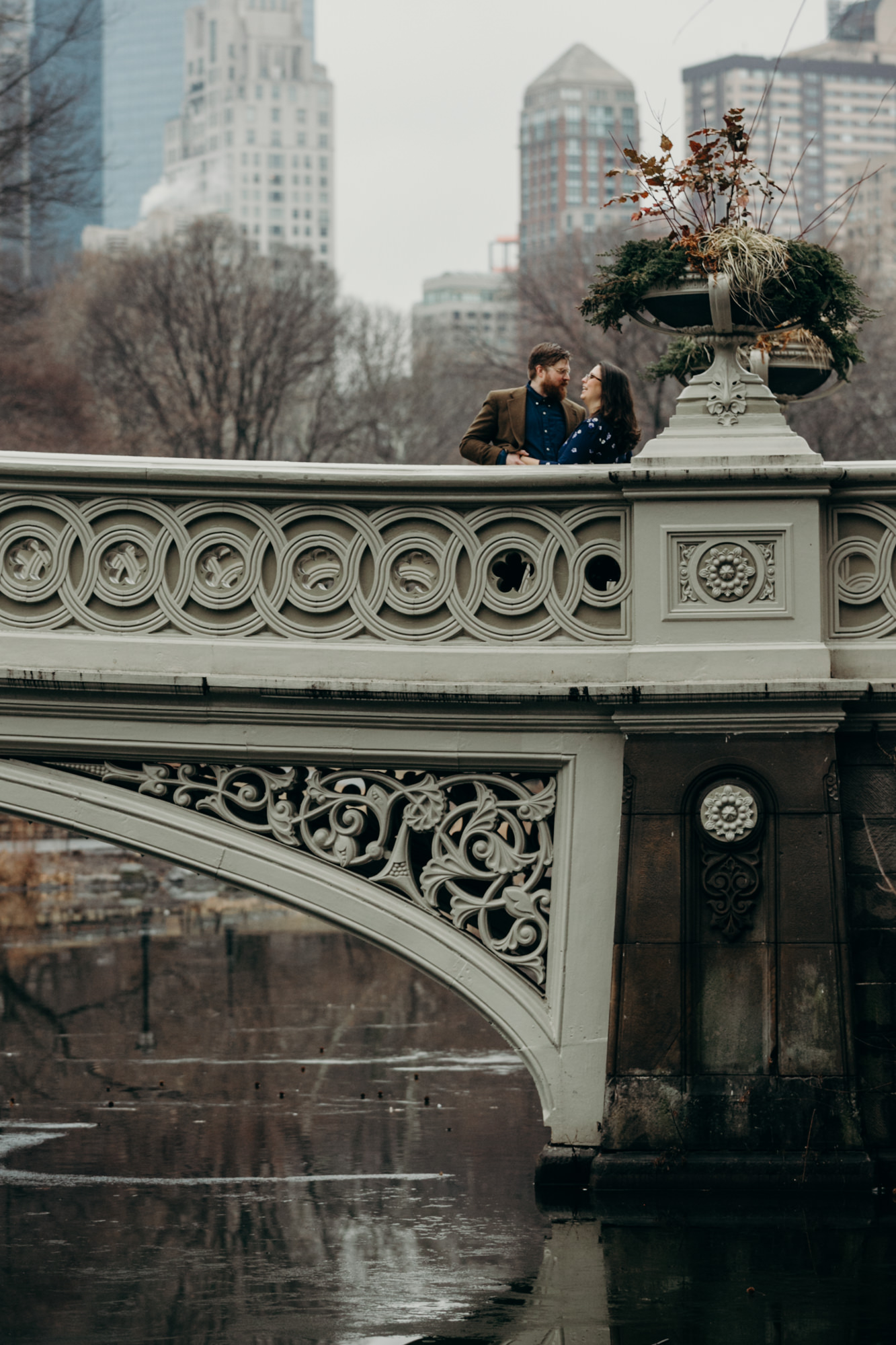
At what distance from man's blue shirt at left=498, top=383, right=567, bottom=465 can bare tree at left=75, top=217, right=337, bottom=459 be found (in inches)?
1340

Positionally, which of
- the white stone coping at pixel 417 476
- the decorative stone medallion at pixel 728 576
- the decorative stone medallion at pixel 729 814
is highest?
the white stone coping at pixel 417 476

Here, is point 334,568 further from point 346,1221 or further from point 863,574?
point 346,1221

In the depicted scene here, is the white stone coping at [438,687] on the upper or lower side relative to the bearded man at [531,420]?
lower

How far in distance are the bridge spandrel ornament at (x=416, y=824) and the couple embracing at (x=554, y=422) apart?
1.41m

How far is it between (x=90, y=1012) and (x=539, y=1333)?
7.34m

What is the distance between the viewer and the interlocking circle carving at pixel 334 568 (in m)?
7.74

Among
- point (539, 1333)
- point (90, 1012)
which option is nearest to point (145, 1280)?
point (539, 1333)

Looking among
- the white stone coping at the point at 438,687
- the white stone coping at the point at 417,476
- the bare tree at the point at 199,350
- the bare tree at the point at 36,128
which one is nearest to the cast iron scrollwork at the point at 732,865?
the white stone coping at the point at 438,687

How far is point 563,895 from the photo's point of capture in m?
7.75

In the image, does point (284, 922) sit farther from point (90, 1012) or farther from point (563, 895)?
point (563, 895)

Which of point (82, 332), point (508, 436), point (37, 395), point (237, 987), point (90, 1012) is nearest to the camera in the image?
point (508, 436)

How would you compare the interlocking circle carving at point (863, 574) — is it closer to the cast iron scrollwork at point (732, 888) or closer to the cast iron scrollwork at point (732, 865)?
the cast iron scrollwork at point (732, 865)

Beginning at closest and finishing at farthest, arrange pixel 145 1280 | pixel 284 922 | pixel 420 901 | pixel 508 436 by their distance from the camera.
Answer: pixel 145 1280 < pixel 420 901 < pixel 508 436 < pixel 284 922

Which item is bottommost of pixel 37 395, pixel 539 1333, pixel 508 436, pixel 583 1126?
pixel 539 1333
